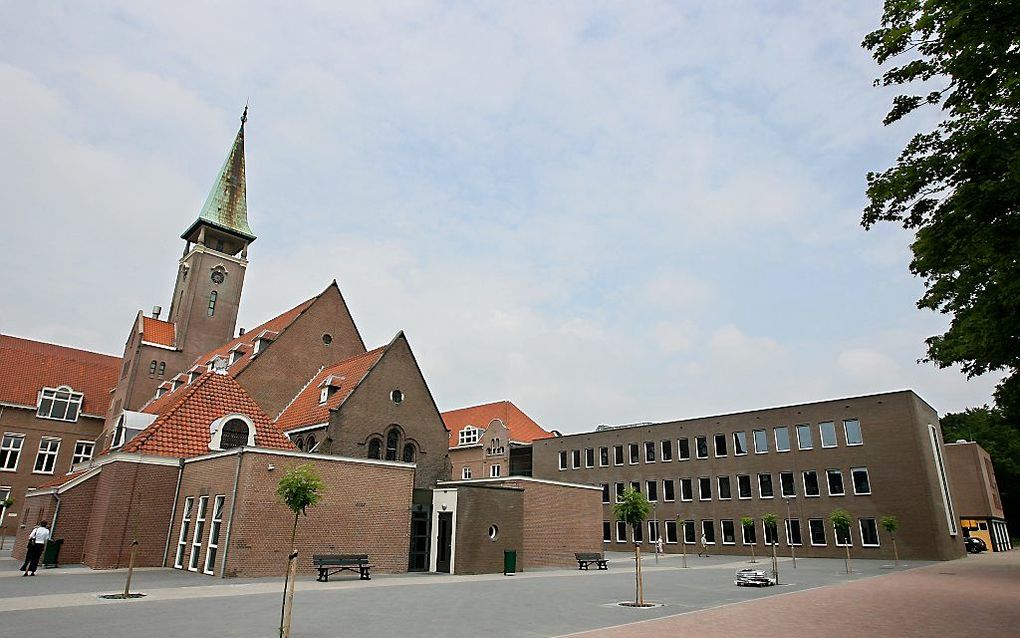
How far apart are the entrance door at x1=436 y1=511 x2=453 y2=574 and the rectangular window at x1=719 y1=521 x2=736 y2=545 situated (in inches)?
1165

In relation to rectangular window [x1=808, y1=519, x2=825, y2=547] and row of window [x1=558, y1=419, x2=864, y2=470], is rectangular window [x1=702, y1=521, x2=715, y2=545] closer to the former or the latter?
row of window [x1=558, y1=419, x2=864, y2=470]

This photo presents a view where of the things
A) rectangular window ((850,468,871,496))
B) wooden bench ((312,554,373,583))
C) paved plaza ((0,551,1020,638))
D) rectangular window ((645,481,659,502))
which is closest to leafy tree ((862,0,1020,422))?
paved plaza ((0,551,1020,638))

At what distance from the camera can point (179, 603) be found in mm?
14117

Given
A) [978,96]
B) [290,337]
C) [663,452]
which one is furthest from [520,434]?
[978,96]

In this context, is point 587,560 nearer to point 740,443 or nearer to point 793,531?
point 793,531

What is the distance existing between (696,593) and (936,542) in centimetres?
2865

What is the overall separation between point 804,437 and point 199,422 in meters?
40.3

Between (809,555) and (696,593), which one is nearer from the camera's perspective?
(696,593)

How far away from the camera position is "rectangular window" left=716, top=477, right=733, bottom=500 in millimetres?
48812

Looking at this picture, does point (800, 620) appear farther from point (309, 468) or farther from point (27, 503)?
point (27, 503)

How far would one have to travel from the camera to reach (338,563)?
70.6 feet

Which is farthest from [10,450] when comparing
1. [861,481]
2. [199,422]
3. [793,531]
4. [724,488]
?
[861,481]

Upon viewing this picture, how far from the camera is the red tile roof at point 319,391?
30906mm

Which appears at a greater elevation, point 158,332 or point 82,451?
point 158,332
